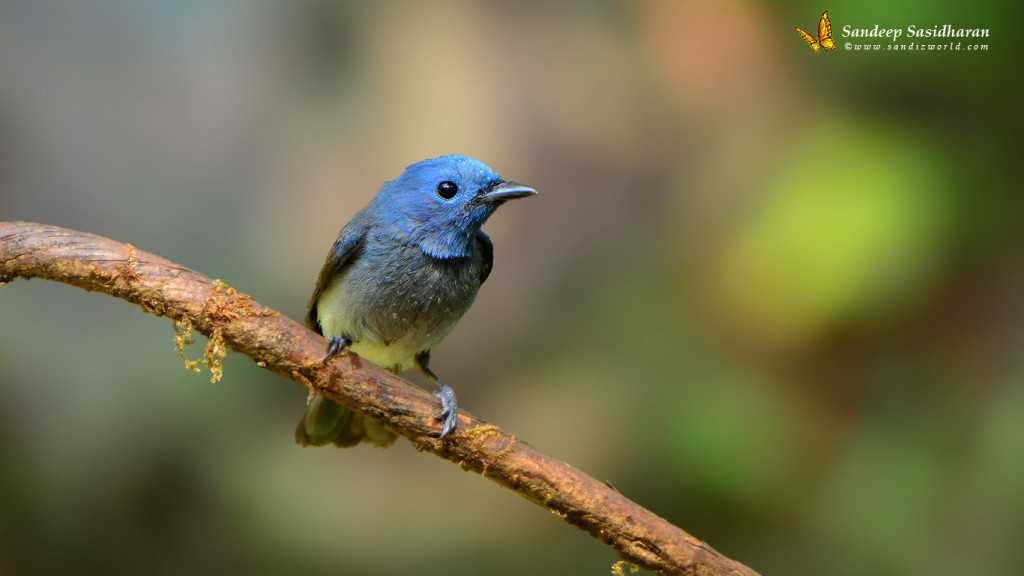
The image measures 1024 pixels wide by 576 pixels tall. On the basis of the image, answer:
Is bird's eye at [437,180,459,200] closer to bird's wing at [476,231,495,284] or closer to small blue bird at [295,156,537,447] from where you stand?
small blue bird at [295,156,537,447]

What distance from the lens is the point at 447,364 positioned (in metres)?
4.93

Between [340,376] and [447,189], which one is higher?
[447,189]

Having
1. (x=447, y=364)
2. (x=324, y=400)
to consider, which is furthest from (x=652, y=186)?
(x=324, y=400)

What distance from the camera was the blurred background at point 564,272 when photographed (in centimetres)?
448

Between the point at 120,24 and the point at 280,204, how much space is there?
4.36 feet

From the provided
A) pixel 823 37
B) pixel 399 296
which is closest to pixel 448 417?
pixel 399 296

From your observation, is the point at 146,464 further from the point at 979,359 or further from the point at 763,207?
the point at 979,359

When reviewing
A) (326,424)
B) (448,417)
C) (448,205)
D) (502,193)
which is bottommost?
(326,424)

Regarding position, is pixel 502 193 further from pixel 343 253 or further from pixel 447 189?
pixel 343 253

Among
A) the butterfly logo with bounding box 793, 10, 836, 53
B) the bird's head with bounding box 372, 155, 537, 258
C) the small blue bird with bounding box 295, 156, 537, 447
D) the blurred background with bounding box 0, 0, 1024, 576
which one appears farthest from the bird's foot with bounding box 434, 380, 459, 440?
the butterfly logo with bounding box 793, 10, 836, 53

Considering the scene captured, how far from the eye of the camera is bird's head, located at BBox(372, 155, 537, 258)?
3.35 meters

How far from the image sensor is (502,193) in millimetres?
3285

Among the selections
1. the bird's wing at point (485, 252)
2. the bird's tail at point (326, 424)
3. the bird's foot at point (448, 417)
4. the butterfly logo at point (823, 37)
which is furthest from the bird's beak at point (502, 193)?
the butterfly logo at point (823, 37)

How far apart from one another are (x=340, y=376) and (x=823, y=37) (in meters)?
3.52
